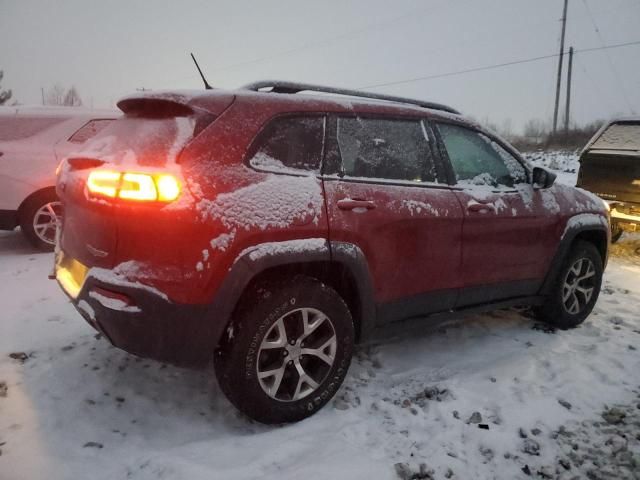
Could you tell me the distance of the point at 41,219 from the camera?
5957mm

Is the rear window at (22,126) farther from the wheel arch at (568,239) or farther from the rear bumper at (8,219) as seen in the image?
the wheel arch at (568,239)

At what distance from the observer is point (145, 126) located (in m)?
2.57

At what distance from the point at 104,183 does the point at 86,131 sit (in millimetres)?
4499

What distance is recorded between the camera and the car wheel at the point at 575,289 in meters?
4.01

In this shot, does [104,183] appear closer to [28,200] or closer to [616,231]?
[28,200]

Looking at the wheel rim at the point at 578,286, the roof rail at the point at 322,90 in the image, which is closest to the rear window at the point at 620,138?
the wheel rim at the point at 578,286

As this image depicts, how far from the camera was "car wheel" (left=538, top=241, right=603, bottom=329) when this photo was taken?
4008mm

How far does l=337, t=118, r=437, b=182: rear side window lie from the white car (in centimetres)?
452

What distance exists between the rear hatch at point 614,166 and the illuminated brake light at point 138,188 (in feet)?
23.0

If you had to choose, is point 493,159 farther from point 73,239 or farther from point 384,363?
point 73,239

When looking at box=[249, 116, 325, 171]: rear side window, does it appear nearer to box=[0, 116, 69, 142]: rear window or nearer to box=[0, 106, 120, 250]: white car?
box=[0, 106, 120, 250]: white car

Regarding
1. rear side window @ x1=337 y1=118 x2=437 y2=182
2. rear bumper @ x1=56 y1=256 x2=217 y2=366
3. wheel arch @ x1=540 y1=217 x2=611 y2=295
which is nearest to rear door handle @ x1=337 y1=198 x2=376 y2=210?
rear side window @ x1=337 y1=118 x2=437 y2=182

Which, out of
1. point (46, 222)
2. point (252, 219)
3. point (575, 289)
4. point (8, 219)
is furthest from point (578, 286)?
point (8, 219)

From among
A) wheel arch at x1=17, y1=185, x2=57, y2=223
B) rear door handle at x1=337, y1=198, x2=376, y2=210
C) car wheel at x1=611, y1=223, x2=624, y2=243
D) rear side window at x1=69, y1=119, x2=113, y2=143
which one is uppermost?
rear side window at x1=69, y1=119, x2=113, y2=143
